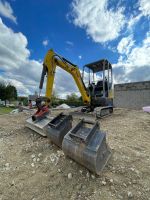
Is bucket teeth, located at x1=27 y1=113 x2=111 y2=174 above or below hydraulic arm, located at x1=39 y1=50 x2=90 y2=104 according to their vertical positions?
below

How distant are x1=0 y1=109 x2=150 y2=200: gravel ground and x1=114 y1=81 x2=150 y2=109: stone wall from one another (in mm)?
12396

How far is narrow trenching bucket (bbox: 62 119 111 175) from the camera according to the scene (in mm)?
2328

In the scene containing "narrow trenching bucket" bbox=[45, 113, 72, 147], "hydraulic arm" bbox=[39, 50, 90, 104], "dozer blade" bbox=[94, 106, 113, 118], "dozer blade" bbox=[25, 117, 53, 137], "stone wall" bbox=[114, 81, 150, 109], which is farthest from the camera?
"stone wall" bbox=[114, 81, 150, 109]

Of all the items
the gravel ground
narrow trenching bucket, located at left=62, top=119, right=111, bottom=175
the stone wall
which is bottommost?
the gravel ground

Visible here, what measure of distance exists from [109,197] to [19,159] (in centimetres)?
185

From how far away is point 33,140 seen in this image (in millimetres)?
4082

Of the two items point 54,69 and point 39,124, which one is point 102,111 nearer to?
point 54,69

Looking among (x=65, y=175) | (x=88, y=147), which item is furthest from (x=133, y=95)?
(x=65, y=175)

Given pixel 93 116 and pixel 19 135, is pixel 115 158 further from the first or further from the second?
pixel 93 116

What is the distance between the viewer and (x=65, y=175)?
8.21 feet

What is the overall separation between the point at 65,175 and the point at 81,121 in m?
0.99

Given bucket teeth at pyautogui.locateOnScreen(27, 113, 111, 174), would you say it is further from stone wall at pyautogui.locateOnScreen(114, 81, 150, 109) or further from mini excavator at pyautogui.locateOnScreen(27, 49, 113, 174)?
stone wall at pyautogui.locateOnScreen(114, 81, 150, 109)

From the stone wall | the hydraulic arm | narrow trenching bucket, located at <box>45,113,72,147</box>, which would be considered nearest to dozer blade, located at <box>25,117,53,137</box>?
narrow trenching bucket, located at <box>45,113,72,147</box>

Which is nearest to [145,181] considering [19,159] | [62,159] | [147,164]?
[147,164]
